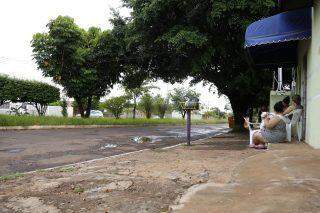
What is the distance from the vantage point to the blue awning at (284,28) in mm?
8453

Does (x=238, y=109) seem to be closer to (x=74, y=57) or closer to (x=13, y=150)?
(x=74, y=57)

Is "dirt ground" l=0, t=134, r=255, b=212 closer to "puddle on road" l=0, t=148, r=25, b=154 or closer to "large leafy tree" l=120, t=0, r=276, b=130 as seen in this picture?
"puddle on road" l=0, t=148, r=25, b=154

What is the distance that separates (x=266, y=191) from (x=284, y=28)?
226 inches

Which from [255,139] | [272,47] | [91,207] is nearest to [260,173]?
[91,207]

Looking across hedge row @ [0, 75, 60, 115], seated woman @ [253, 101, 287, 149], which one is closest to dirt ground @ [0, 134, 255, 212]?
seated woman @ [253, 101, 287, 149]

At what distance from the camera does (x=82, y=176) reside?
21.1 feet

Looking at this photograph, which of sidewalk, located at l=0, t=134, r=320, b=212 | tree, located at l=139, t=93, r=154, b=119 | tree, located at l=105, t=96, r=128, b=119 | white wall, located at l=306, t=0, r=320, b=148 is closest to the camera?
sidewalk, located at l=0, t=134, r=320, b=212

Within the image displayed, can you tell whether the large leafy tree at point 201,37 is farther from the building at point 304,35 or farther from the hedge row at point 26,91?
the hedge row at point 26,91

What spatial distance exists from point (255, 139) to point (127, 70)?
16.9 metres

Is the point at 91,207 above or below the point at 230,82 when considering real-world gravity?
below

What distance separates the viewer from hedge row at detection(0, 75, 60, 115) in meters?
24.5

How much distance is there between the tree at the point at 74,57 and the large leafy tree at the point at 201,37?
111 inches

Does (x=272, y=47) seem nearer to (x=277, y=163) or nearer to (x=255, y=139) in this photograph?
(x=255, y=139)

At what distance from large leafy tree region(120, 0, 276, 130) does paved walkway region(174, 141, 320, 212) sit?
10726 millimetres
